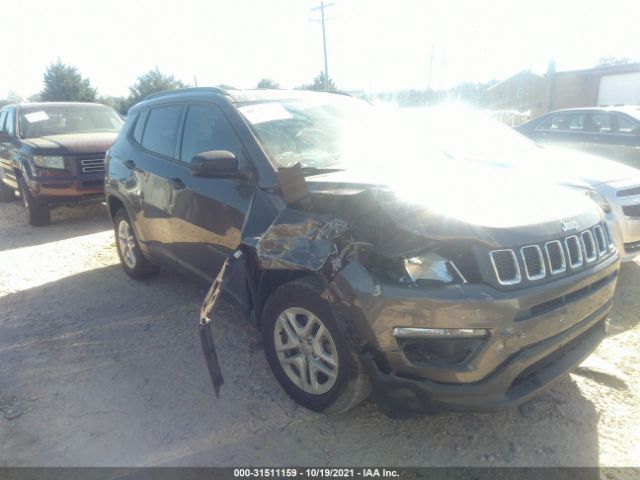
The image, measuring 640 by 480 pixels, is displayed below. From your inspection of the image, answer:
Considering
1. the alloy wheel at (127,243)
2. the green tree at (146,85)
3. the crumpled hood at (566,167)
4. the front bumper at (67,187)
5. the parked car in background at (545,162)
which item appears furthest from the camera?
the green tree at (146,85)

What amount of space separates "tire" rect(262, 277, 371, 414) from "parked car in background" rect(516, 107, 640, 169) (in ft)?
23.4

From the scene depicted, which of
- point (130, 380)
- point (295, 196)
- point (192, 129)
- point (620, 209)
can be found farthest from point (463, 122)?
point (130, 380)

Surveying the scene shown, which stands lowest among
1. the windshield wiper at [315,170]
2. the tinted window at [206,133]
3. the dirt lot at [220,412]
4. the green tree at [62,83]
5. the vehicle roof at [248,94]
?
the dirt lot at [220,412]

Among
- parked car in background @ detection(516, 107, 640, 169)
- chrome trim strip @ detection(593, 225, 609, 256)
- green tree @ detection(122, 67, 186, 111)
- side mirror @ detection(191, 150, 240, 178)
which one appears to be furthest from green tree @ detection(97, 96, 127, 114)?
chrome trim strip @ detection(593, 225, 609, 256)

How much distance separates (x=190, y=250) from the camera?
12.0 ft

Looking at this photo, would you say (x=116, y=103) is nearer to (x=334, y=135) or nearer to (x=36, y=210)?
(x=36, y=210)

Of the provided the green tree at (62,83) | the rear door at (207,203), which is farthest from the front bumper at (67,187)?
the green tree at (62,83)

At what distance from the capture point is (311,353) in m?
2.59

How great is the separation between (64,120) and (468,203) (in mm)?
8399

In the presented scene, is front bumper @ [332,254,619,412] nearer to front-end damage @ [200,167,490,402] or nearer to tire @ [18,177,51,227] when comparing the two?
front-end damage @ [200,167,490,402]

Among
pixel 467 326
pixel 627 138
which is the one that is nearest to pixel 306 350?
pixel 467 326

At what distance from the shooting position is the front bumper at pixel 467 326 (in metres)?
2.09

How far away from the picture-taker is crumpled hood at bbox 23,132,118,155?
24.3 feet

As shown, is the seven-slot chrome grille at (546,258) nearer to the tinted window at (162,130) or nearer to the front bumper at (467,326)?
the front bumper at (467,326)
